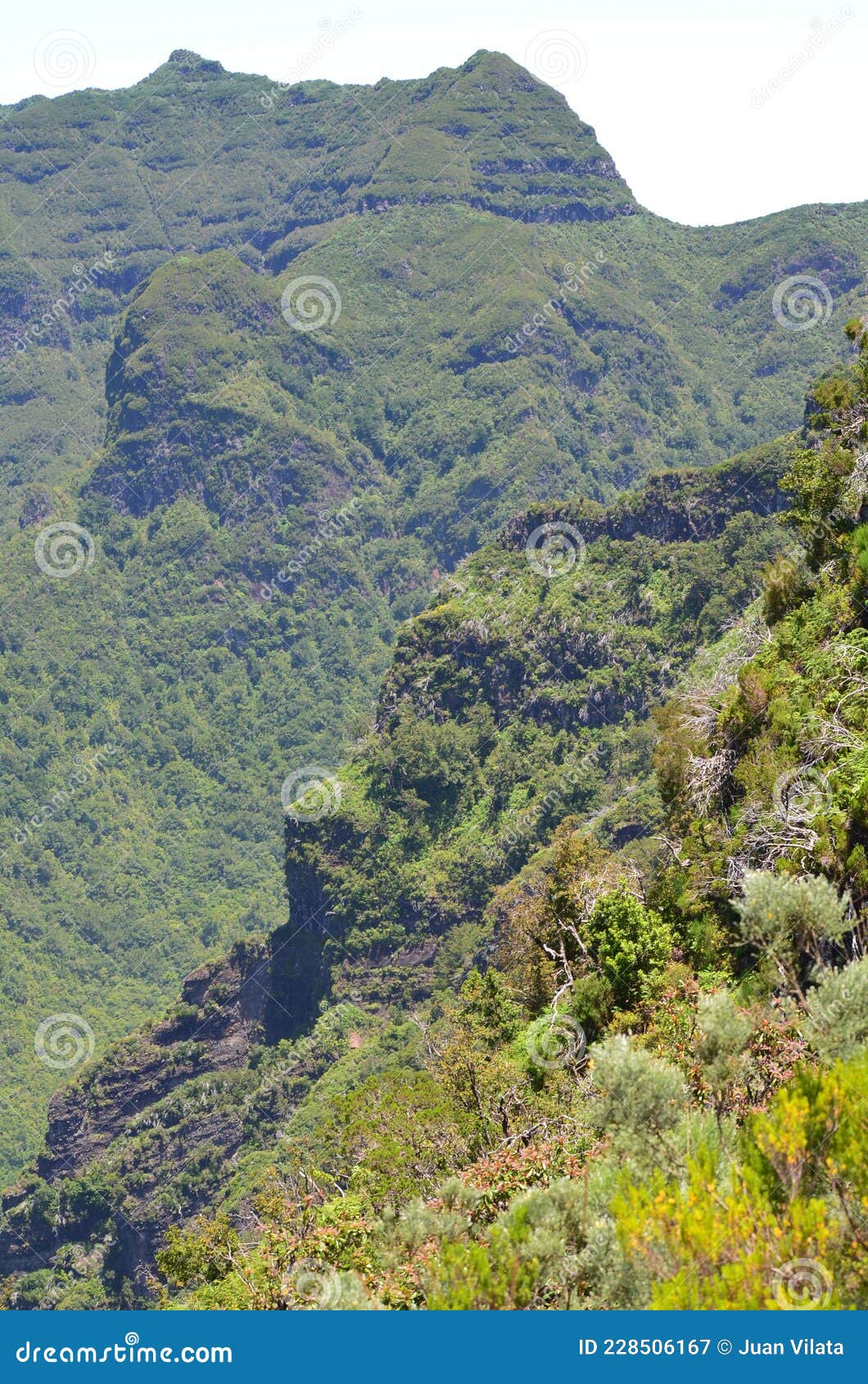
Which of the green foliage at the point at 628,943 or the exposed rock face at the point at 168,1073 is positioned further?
the exposed rock face at the point at 168,1073

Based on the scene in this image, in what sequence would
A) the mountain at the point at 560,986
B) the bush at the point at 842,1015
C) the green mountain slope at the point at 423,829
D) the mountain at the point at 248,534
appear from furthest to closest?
1. the mountain at the point at 248,534
2. the green mountain slope at the point at 423,829
3. the bush at the point at 842,1015
4. the mountain at the point at 560,986

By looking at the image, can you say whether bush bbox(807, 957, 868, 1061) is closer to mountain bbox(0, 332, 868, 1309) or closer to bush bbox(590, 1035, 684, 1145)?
mountain bbox(0, 332, 868, 1309)

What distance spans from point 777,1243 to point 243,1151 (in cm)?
5837

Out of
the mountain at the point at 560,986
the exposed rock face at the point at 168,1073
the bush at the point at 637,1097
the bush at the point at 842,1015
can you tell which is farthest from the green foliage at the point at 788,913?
the exposed rock face at the point at 168,1073

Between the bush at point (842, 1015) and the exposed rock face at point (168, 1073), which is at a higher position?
the bush at point (842, 1015)

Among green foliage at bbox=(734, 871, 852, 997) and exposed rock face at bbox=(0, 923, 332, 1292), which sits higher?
green foliage at bbox=(734, 871, 852, 997)

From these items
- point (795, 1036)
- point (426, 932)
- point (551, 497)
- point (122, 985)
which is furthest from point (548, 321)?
point (795, 1036)

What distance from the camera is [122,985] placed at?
12512cm

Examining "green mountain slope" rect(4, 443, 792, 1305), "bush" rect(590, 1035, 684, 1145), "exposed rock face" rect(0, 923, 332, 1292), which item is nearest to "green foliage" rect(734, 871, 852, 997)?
"bush" rect(590, 1035, 684, 1145)

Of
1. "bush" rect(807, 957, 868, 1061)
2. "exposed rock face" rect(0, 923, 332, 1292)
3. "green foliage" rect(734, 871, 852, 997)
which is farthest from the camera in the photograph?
"exposed rock face" rect(0, 923, 332, 1292)

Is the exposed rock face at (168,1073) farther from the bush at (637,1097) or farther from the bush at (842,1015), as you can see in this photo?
the bush at (842,1015)

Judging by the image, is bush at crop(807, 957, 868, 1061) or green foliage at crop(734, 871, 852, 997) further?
green foliage at crop(734, 871, 852, 997)

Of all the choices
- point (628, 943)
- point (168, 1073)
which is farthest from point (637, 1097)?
point (168, 1073)

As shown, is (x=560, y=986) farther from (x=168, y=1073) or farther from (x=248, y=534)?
(x=248, y=534)
